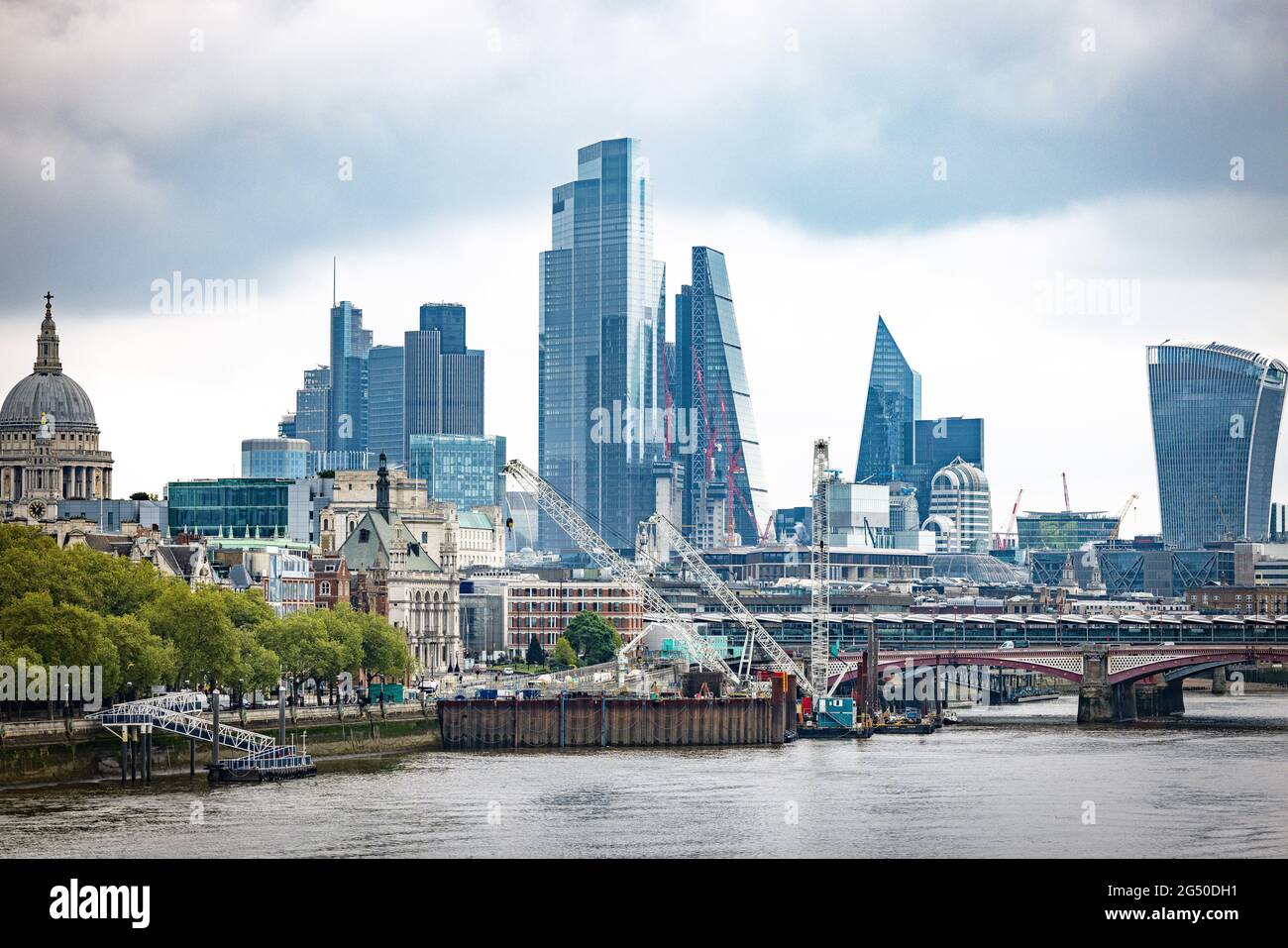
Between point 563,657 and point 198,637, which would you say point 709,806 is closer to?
point 198,637

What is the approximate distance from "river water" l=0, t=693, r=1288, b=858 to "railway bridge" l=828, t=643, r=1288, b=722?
103ft

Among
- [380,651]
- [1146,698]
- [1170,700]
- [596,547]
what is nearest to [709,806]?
[380,651]

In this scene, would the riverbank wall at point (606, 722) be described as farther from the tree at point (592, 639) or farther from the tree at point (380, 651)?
the tree at point (592, 639)

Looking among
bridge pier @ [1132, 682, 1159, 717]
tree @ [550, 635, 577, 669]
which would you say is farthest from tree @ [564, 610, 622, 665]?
bridge pier @ [1132, 682, 1159, 717]

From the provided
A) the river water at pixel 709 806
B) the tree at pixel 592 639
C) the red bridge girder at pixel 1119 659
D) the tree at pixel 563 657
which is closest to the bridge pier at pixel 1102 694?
the red bridge girder at pixel 1119 659

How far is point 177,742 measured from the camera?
9412cm

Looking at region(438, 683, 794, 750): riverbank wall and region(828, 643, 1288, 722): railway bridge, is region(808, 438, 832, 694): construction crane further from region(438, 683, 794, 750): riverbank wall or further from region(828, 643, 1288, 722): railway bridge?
region(438, 683, 794, 750): riverbank wall

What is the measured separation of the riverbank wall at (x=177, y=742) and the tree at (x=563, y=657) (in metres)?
43.9

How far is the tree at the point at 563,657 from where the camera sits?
537 ft

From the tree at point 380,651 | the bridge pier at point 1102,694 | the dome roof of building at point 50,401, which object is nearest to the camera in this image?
the tree at point 380,651

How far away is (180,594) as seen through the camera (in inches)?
4186

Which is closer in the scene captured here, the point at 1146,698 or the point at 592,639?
the point at 1146,698

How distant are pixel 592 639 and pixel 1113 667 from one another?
135ft

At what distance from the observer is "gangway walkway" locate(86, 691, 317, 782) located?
294 feet
